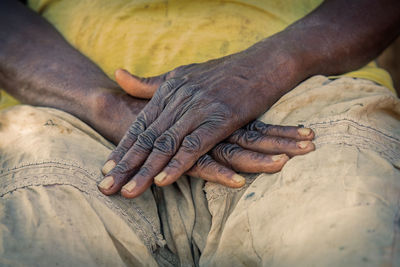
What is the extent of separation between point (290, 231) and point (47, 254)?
1.68ft

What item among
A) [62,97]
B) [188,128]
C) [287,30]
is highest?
[287,30]

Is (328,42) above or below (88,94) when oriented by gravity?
above

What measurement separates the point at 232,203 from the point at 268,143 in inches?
7.2

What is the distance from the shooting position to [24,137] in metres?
1.20

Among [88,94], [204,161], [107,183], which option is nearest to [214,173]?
[204,161]

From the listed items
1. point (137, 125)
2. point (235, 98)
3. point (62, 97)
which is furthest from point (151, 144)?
point (62, 97)

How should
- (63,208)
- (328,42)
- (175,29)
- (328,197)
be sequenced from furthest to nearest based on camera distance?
(175,29) → (328,42) → (63,208) → (328,197)

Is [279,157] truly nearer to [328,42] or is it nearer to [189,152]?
[189,152]

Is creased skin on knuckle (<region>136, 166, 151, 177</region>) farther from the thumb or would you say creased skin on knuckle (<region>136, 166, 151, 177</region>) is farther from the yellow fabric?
the yellow fabric

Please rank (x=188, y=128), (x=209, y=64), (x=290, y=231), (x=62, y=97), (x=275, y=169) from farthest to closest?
(x=62, y=97), (x=209, y=64), (x=188, y=128), (x=275, y=169), (x=290, y=231)

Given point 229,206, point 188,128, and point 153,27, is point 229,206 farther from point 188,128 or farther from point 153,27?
point 153,27

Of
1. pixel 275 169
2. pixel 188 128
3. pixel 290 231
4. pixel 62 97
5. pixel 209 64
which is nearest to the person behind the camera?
pixel 290 231

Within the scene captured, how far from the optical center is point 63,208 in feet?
3.13

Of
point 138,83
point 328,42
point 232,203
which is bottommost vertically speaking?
point 232,203
